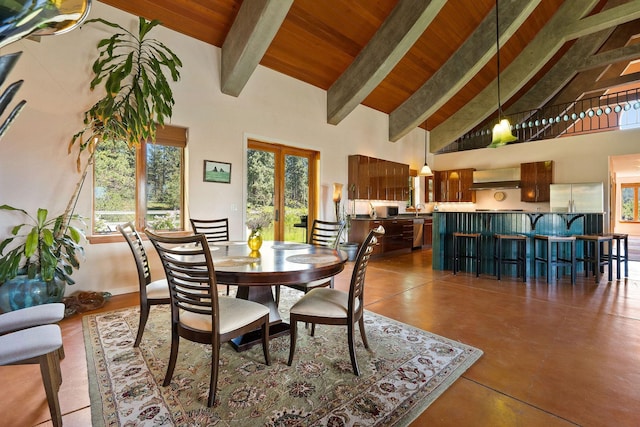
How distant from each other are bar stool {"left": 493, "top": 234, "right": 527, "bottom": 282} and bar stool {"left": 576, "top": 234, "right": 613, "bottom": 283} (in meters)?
0.77

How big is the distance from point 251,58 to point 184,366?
3830 mm

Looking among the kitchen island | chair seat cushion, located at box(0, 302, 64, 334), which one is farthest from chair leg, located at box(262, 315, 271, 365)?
the kitchen island

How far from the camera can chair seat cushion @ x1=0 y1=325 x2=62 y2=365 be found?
1.42 m

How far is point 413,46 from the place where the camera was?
5773mm

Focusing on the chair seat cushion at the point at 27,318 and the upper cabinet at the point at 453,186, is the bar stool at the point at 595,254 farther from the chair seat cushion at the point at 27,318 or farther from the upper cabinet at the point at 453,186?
the chair seat cushion at the point at 27,318

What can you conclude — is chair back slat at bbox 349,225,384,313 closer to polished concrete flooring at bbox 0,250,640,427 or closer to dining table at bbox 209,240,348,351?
dining table at bbox 209,240,348,351

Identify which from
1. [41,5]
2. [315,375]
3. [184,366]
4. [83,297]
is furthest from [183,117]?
[41,5]

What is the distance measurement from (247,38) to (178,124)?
1500mm

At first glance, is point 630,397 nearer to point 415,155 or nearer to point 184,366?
point 184,366

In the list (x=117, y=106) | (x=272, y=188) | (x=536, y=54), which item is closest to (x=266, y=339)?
(x=117, y=106)

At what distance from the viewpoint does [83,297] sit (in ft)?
11.2

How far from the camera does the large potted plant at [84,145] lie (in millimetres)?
2885

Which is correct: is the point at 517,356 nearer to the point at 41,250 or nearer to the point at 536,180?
the point at 41,250

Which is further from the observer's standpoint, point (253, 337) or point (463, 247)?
point (463, 247)
